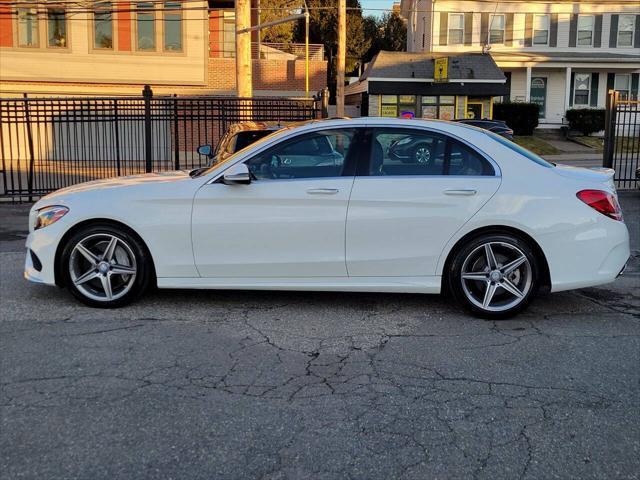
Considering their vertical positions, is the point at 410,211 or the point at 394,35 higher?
the point at 394,35

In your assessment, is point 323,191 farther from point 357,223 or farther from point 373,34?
point 373,34

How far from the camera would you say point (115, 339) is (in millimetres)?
4840

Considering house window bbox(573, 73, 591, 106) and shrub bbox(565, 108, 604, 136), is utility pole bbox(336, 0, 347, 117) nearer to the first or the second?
shrub bbox(565, 108, 604, 136)

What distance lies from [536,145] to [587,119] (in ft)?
18.6

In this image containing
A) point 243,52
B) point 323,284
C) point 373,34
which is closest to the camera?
point 323,284

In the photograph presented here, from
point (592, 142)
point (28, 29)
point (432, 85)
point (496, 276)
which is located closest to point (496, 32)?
point (432, 85)

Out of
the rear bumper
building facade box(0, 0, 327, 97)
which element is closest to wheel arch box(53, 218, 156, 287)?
the rear bumper

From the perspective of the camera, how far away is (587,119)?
1411 inches

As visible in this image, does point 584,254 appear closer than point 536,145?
Yes

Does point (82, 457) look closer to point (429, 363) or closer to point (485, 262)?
point (429, 363)

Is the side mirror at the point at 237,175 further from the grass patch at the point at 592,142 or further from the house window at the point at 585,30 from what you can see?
the house window at the point at 585,30

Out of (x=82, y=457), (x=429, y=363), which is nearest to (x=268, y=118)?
(x=429, y=363)

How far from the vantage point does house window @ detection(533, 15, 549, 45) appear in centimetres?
3681

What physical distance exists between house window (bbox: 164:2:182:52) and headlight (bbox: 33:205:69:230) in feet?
74.2
